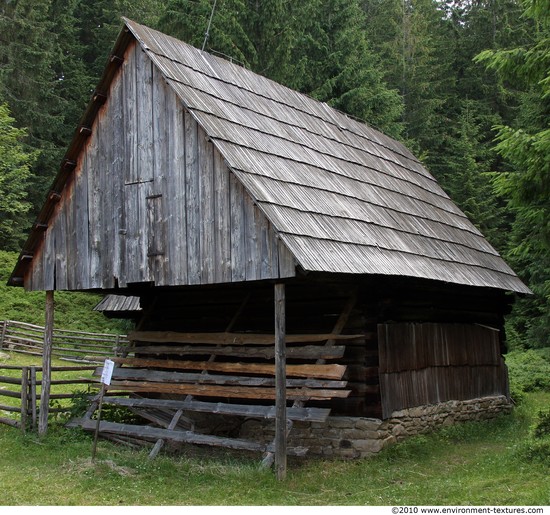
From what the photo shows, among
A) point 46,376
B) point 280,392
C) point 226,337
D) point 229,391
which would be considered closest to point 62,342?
point 46,376

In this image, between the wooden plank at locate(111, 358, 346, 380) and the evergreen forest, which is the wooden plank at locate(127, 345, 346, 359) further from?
the evergreen forest

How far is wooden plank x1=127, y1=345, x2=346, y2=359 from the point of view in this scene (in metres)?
10.6

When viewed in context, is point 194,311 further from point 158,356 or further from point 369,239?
point 369,239

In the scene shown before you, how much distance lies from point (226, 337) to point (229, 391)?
3.84 ft

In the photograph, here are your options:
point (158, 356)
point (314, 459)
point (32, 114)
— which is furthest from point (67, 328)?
point (314, 459)

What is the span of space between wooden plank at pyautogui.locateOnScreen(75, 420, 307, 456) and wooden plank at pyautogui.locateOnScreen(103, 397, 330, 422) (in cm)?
38

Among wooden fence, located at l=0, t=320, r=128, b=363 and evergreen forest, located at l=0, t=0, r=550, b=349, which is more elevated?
evergreen forest, located at l=0, t=0, r=550, b=349

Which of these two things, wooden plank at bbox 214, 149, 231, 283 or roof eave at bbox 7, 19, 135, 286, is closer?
wooden plank at bbox 214, 149, 231, 283

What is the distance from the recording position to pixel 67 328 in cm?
2716

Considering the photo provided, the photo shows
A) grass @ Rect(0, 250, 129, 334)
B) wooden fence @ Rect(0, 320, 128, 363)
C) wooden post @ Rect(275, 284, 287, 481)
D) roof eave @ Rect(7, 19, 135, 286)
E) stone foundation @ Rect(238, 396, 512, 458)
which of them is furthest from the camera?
grass @ Rect(0, 250, 129, 334)

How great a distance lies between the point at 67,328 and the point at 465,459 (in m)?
19.3

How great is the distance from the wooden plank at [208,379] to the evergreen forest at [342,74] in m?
9.54

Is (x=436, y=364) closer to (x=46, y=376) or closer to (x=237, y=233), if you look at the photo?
(x=237, y=233)

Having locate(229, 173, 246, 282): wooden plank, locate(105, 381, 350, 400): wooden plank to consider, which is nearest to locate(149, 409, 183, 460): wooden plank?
locate(105, 381, 350, 400): wooden plank
